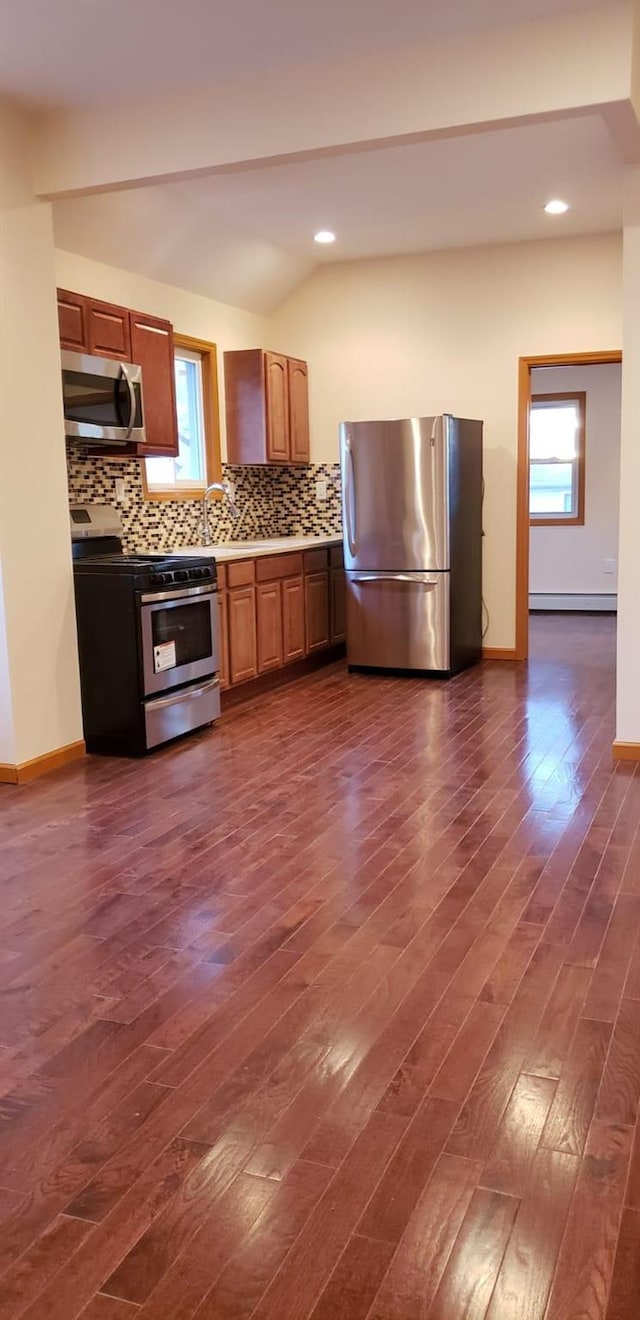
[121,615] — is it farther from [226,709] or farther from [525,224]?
[525,224]

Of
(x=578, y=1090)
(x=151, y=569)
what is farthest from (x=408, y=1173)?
(x=151, y=569)

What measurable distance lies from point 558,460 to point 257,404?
3.95 metres

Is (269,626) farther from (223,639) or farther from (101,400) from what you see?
(101,400)

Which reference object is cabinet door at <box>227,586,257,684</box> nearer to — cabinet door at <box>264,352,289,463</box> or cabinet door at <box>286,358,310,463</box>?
cabinet door at <box>264,352,289,463</box>

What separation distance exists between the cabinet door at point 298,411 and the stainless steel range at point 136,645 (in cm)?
239

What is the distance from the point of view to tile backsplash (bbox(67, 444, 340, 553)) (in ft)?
18.1

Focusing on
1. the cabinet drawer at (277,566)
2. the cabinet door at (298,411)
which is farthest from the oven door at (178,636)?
the cabinet door at (298,411)

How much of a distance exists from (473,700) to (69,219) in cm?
328

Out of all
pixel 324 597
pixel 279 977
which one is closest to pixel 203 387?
pixel 324 597

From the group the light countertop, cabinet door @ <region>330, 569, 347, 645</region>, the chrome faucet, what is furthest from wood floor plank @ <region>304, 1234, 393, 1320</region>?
cabinet door @ <region>330, 569, 347, 645</region>

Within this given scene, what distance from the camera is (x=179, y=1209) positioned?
1.75 m

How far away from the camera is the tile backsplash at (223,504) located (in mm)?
5504

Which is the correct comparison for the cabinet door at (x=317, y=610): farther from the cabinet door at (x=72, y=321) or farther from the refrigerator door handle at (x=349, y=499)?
the cabinet door at (x=72, y=321)

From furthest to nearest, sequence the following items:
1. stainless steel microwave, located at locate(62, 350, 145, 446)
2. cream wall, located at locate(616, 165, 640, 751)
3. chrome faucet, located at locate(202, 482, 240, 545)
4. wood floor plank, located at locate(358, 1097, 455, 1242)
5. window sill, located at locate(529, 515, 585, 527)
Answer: window sill, located at locate(529, 515, 585, 527) → chrome faucet, located at locate(202, 482, 240, 545) → stainless steel microwave, located at locate(62, 350, 145, 446) → cream wall, located at locate(616, 165, 640, 751) → wood floor plank, located at locate(358, 1097, 455, 1242)
